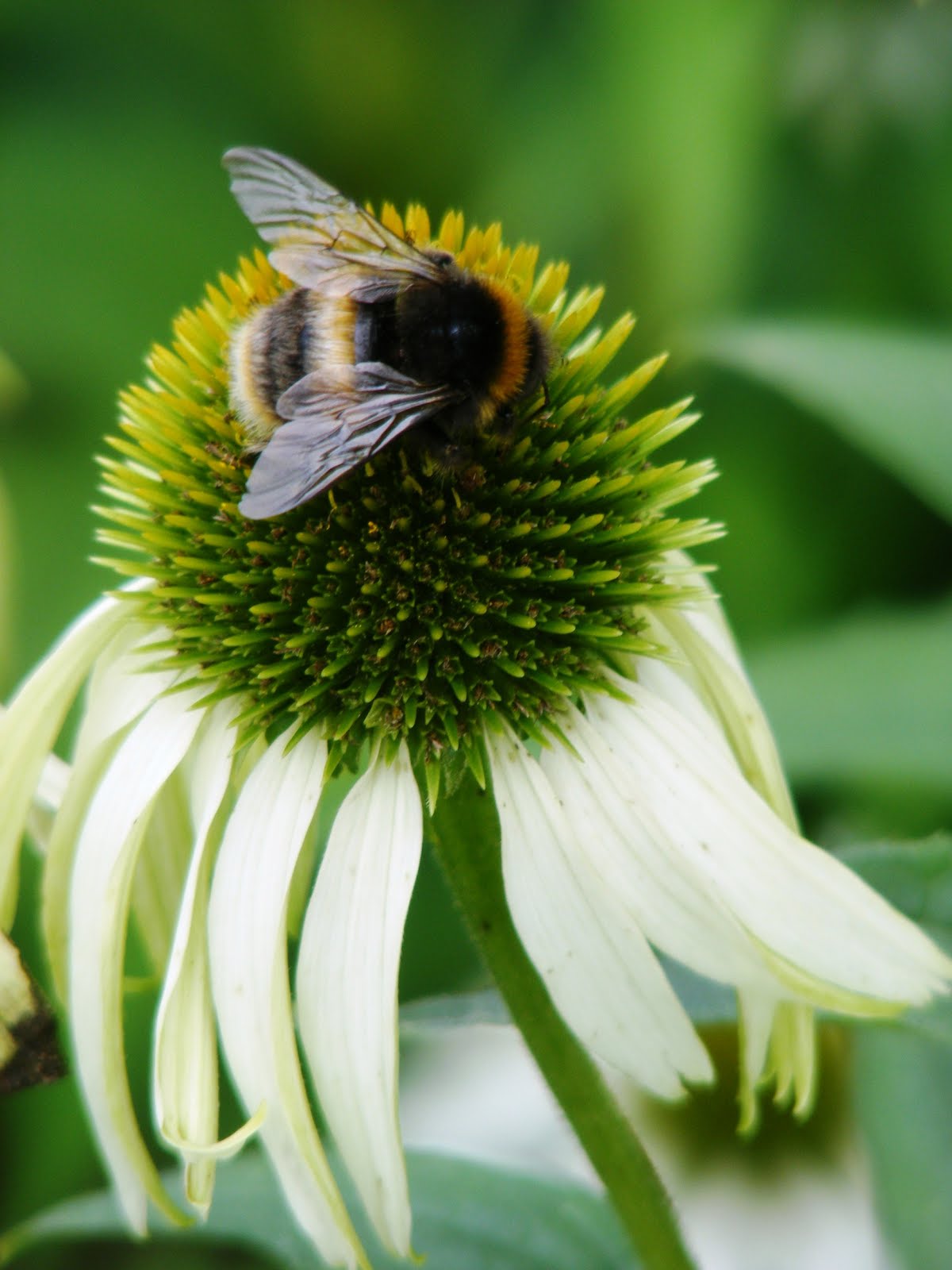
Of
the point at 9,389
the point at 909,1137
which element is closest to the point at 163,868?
the point at 909,1137

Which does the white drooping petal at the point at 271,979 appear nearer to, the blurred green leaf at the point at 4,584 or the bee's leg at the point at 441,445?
the bee's leg at the point at 441,445

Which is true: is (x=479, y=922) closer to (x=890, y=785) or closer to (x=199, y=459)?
(x=199, y=459)

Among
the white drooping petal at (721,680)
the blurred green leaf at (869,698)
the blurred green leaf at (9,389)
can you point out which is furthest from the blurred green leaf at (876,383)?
the blurred green leaf at (9,389)

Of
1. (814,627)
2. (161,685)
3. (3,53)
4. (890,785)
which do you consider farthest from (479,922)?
(3,53)

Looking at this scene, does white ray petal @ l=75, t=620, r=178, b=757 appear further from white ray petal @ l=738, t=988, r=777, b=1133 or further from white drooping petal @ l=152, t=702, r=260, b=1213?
white ray petal @ l=738, t=988, r=777, b=1133

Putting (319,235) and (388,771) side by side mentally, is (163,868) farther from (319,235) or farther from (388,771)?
(319,235)

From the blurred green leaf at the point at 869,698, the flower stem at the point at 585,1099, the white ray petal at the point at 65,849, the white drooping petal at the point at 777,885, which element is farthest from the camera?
the blurred green leaf at the point at 869,698
